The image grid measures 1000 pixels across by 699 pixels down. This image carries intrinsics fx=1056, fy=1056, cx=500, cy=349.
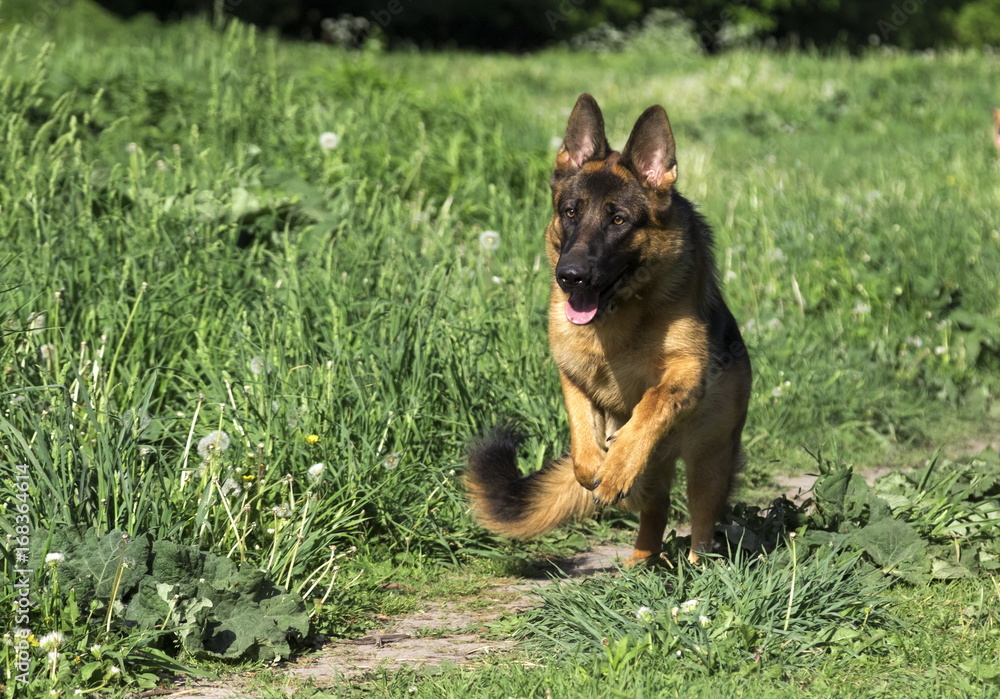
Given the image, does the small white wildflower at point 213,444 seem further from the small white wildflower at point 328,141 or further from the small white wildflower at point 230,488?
the small white wildflower at point 328,141

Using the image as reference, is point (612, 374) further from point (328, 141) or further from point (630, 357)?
point (328, 141)

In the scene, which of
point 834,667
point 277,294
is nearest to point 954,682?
point 834,667

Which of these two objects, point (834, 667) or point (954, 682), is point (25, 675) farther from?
point (954, 682)

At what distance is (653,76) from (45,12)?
1171 cm

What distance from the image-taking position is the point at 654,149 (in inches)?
161

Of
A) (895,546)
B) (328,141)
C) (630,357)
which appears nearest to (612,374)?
(630,357)

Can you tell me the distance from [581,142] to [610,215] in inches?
20.7

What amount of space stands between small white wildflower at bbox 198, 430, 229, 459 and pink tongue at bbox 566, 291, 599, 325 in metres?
1.31

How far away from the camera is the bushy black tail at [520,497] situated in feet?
13.3

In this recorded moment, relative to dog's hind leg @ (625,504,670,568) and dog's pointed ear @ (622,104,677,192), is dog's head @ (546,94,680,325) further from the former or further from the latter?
dog's hind leg @ (625,504,670,568)

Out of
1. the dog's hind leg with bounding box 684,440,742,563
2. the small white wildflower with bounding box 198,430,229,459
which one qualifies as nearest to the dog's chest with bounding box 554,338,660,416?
the dog's hind leg with bounding box 684,440,742,563

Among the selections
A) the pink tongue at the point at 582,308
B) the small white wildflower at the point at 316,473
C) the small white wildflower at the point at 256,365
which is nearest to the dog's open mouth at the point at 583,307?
the pink tongue at the point at 582,308

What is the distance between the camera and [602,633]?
3295mm

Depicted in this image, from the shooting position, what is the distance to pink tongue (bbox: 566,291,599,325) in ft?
12.4
